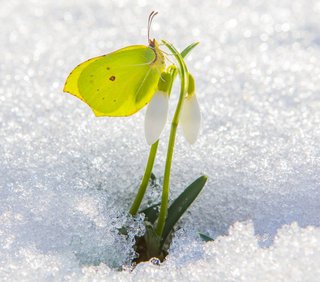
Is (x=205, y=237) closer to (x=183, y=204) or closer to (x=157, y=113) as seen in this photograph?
(x=183, y=204)

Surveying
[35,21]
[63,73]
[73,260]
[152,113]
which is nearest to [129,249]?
[73,260]

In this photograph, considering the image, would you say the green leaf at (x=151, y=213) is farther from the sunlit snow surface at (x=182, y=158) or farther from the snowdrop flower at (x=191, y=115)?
the snowdrop flower at (x=191, y=115)

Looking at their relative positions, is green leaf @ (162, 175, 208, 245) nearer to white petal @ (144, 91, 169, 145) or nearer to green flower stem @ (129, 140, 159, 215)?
green flower stem @ (129, 140, 159, 215)

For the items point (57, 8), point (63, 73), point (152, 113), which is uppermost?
point (57, 8)

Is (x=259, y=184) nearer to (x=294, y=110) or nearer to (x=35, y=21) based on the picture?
(x=294, y=110)

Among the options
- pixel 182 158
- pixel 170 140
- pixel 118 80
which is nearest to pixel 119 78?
pixel 118 80

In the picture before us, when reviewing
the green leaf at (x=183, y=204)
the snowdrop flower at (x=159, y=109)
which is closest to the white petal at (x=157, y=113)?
the snowdrop flower at (x=159, y=109)
